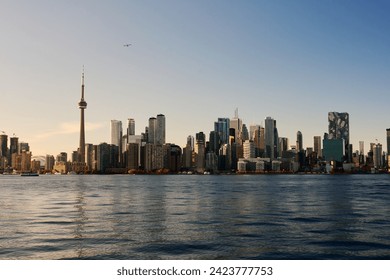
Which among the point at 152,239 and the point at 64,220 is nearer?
the point at 152,239

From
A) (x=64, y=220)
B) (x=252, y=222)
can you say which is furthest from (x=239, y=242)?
(x=64, y=220)
